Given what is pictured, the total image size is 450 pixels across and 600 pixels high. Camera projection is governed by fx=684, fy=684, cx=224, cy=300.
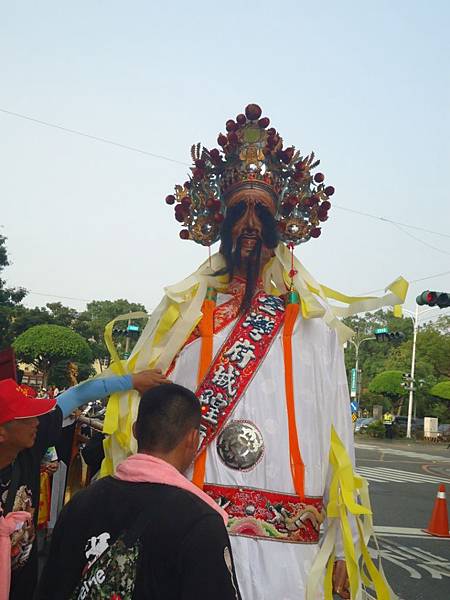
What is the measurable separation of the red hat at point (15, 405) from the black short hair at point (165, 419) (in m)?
0.92

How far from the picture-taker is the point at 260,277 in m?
3.20

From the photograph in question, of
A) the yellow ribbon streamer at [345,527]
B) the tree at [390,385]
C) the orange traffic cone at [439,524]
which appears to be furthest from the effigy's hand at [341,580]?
the tree at [390,385]

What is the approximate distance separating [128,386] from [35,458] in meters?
0.50

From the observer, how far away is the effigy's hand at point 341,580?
2.54 metres

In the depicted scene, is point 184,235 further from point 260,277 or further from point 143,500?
point 143,500

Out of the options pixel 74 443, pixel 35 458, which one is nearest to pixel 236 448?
pixel 35 458

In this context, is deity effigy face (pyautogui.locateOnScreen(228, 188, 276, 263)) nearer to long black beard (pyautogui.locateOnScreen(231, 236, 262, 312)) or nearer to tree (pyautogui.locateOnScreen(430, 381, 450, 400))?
long black beard (pyautogui.locateOnScreen(231, 236, 262, 312))

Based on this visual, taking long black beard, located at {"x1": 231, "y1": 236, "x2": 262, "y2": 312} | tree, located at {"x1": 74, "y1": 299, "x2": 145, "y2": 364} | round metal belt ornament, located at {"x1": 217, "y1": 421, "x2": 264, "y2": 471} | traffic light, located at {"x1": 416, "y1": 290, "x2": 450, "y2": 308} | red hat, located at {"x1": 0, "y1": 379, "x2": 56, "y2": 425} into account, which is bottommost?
round metal belt ornament, located at {"x1": 217, "y1": 421, "x2": 264, "y2": 471}

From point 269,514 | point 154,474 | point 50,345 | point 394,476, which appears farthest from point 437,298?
point 50,345

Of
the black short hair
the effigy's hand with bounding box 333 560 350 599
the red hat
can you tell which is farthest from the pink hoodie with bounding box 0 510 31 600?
the effigy's hand with bounding box 333 560 350 599

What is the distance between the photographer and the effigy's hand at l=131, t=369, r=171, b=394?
109 inches

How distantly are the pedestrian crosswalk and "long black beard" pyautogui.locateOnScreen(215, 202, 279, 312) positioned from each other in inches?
516

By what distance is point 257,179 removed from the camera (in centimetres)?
318

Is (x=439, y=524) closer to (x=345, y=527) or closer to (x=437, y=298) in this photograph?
(x=437, y=298)
